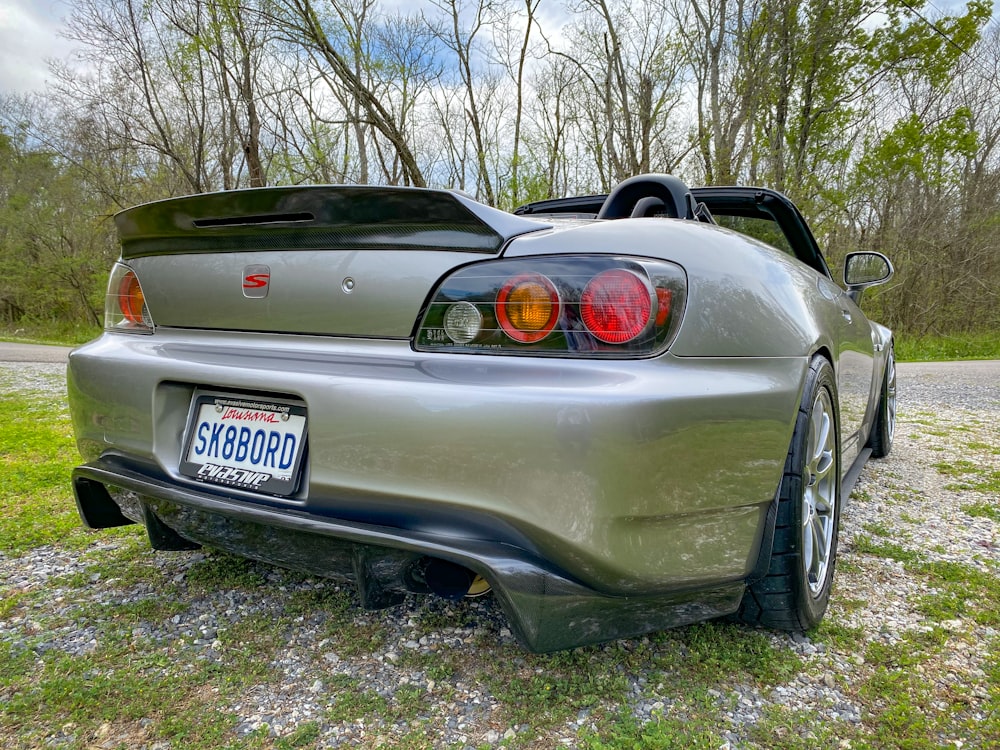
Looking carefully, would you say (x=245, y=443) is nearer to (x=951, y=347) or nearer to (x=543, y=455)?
(x=543, y=455)

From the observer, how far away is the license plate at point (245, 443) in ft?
4.39

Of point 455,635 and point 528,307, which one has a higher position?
point 528,307

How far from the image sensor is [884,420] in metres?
3.59

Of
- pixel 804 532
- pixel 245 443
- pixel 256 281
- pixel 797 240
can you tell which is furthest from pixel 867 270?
pixel 245 443

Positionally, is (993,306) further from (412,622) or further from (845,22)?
(412,622)

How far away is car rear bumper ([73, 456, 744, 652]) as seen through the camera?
1.14m

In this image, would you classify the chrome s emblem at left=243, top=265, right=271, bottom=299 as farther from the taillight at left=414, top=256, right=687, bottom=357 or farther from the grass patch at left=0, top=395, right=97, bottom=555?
the grass patch at left=0, top=395, right=97, bottom=555

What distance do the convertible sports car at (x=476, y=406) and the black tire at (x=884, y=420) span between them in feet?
7.55

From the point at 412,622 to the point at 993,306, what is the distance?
2110 centimetres

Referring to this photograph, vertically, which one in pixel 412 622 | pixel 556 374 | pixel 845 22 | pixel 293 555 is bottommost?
pixel 412 622

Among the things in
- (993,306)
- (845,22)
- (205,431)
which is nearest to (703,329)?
(205,431)

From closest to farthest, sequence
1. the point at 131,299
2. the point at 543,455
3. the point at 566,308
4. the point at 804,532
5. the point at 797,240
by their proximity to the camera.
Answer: the point at 543,455, the point at 566,308, the point at 804,532, the point at 131,299, the point at 797,240

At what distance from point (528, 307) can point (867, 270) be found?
98.0 inches

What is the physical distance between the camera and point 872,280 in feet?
9.70
